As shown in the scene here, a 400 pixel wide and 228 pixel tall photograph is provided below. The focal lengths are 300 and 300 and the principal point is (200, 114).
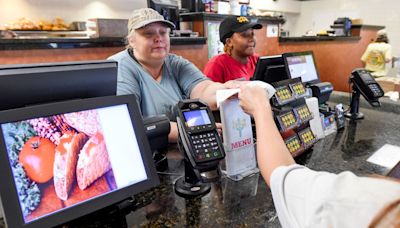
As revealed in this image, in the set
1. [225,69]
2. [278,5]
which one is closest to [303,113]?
[225,69]

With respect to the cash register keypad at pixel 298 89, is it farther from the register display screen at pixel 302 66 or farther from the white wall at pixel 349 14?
the white wall at pixel 349 14

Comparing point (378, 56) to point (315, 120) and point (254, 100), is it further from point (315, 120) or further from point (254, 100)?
point (254, 100)

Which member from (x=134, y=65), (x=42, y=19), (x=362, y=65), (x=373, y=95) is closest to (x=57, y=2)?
(x=42, y=19)

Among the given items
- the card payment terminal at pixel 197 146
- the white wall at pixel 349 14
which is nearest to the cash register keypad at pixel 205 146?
the card payment terminal at pixel 197 146

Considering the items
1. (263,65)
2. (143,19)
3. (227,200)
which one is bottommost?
(227,200)

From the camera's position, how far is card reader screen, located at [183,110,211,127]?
0.94 meters

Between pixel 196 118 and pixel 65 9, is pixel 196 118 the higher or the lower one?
the lower one

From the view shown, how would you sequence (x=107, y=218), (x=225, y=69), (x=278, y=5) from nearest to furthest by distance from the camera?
(x=107, y=218) < (x=225, y=69) < (x=278, y=5)

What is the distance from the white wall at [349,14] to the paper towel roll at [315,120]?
854cm

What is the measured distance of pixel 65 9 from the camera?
5.55 m

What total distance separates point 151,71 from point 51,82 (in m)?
0.95

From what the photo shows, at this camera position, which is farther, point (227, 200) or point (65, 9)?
point (65, 9)

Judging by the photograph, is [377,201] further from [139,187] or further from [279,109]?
[279,109]

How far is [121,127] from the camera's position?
810mm
